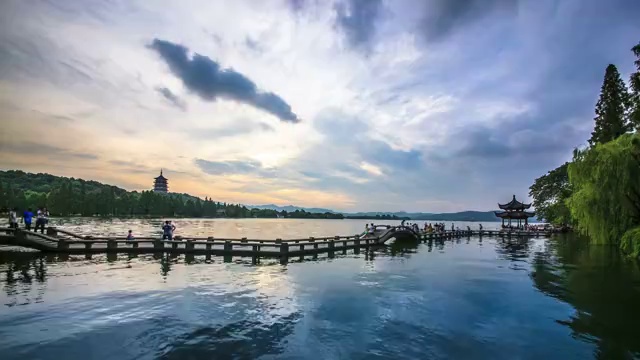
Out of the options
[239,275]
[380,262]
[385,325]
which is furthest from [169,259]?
[385,325]

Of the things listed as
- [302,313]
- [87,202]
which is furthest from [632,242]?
[87,202]

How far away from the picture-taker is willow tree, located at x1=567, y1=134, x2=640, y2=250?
2420cm

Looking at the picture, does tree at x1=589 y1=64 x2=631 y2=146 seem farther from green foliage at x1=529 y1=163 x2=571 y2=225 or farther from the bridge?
the bridge

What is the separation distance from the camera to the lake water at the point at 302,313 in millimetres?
8531

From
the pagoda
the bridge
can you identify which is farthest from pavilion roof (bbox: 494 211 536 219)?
the bridge

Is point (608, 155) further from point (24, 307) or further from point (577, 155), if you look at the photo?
point (24, 307)

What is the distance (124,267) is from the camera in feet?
62.6

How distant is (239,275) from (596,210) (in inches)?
1014

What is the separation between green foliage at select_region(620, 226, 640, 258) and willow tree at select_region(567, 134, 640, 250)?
2540mm

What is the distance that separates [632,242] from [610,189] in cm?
430

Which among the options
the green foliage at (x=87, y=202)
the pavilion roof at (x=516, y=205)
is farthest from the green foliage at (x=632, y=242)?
the green foliage at (x=87, y=202)

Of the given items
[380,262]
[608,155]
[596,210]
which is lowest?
[380,262]

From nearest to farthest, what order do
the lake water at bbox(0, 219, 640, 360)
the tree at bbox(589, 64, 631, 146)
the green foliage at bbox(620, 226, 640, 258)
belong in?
the lake water at bbox(0, 219, 640, 360), the green foliage at bbox(620, 226, 640, 258), the tree at bbox(589, 64, 631, 146)

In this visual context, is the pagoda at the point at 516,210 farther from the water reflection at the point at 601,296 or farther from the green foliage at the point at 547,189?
the water reflection at the point at 601,296
